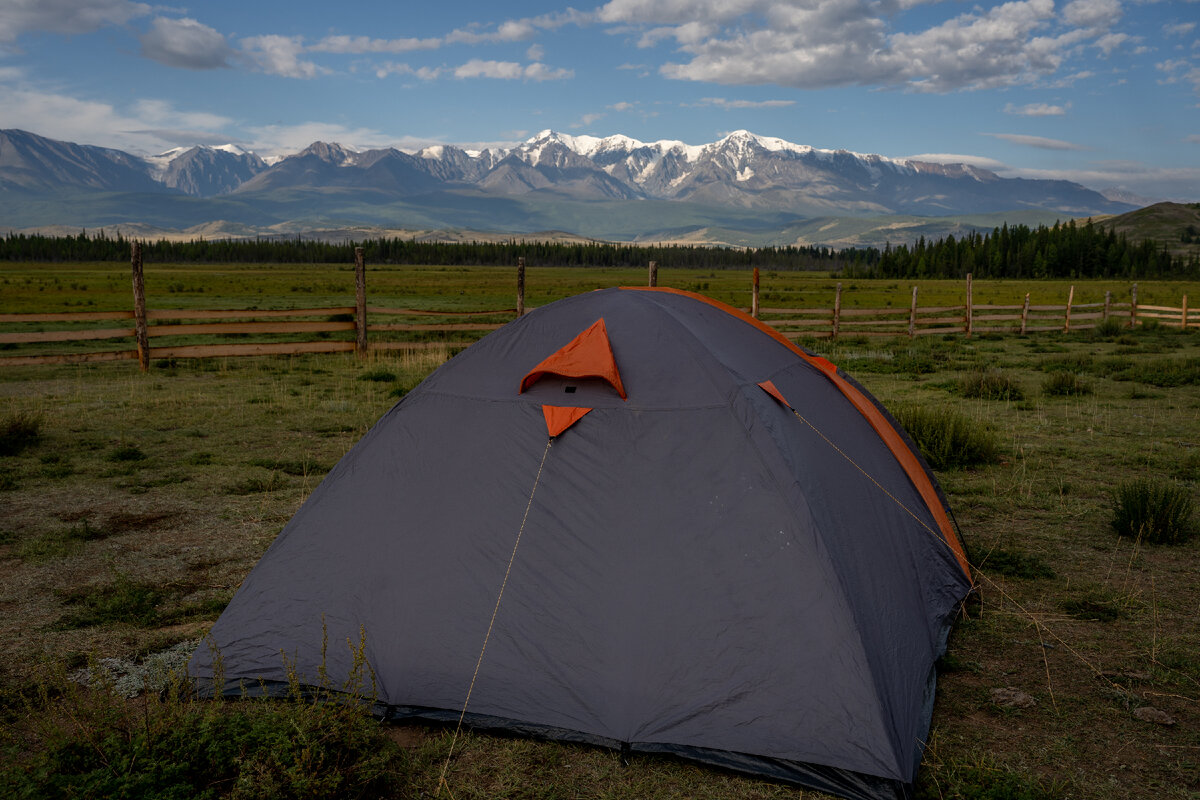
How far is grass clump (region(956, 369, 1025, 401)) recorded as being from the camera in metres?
13.8

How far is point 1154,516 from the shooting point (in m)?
6.72

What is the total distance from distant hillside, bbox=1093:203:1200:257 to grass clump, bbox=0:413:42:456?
19212 centimetres

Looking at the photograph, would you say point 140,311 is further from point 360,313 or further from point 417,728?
point 417,728

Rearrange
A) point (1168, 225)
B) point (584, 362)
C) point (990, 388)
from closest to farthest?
point (584, 362), point (990, 388), point (1168, 225)

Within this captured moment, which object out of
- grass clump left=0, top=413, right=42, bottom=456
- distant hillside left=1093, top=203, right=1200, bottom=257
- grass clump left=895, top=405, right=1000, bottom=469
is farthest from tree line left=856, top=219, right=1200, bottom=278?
grass clump left=0, top=413, right=42, bottom=456

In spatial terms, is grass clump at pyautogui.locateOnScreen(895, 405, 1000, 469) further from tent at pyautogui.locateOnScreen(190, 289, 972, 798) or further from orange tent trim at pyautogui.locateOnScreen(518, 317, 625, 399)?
orange tent trim at pyautogui.locateOnScreen(518, 317, 625, 399)

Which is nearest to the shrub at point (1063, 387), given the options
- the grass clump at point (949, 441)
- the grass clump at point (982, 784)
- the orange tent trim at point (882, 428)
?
the grass clump at point (949, 441)

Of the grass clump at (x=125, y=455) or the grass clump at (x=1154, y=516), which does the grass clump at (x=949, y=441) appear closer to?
the grass clump at (x=1154, y=516)

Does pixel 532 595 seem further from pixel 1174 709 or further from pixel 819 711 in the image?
pixel 1174 709

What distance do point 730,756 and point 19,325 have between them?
31219mm

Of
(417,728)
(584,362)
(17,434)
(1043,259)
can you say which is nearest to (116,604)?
(417,728)

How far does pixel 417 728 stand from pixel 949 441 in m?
7.56

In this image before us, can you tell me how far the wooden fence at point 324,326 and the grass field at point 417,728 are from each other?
6.20 feet

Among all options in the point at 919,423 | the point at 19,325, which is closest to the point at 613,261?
the point at 19,325
